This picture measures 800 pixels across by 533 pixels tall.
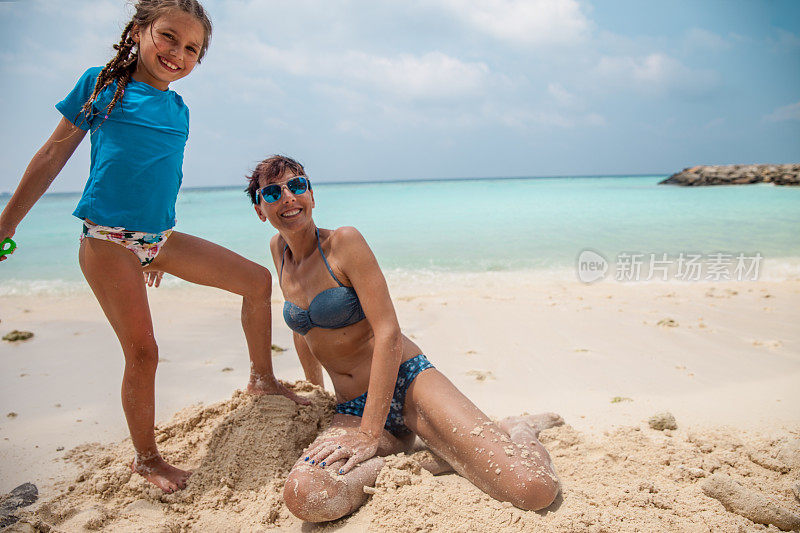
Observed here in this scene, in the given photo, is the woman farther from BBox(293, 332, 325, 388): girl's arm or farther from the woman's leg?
BBox(293, 332, 325, 388): girl's arm

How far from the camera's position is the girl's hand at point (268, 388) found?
10.2ft

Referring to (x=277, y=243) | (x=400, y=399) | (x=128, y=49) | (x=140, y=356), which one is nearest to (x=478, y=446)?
(x=400, y=399)

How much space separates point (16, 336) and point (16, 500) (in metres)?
3.17

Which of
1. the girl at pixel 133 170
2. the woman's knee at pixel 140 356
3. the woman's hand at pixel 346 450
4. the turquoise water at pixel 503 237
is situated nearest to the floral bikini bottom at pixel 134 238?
the girl at pixel 133 170

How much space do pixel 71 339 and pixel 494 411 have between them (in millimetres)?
4273

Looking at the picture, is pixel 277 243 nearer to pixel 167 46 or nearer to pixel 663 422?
pixel 167 46

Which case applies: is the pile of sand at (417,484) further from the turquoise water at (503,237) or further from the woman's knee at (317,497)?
the turquoise water at (503,237)

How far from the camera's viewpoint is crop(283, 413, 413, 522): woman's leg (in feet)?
7.11

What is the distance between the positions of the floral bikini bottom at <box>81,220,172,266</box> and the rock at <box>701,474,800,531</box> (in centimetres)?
293

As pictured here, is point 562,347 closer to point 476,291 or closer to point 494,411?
point 494,411

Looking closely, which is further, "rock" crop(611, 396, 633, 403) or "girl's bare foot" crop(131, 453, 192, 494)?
"rock" crop(611, 396, 633, 403)

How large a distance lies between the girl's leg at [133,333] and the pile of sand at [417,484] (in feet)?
0.34

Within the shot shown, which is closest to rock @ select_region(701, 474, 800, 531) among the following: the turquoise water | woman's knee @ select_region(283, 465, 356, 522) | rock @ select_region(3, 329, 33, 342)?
woman's knee @ select_region(283, 465, 356, 522)

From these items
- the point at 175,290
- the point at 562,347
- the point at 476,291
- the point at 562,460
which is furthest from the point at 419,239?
the point at 562,460
